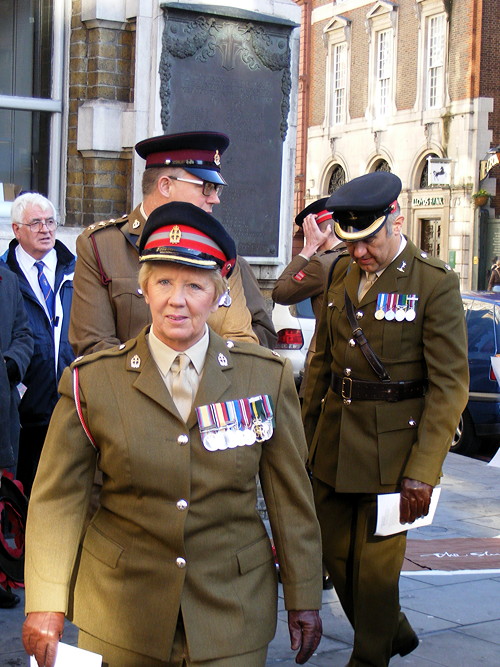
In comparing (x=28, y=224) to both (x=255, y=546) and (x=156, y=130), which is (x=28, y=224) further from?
(x=255, y=546)

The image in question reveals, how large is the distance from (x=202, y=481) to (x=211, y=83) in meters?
4.83

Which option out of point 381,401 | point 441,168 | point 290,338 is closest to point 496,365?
point 290,338

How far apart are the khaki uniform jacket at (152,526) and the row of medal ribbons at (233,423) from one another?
0.02m

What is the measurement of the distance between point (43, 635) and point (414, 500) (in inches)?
84.2

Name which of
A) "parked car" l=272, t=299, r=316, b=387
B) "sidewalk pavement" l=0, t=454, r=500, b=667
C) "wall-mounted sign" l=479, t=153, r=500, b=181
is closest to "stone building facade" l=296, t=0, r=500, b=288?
"wall-mounted sign" l=479, t=153, r=500, b=181

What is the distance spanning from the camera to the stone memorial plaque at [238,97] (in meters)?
7.47

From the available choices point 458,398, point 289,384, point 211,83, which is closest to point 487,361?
point 211,83

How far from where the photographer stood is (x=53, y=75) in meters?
7.75

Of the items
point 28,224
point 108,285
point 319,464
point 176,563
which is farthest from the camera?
point 28,224

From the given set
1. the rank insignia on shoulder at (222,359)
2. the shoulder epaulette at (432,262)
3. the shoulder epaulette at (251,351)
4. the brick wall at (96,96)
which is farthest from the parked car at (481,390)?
the rank insignia on shoulder at (222,359)

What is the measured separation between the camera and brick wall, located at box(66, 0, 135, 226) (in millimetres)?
7543

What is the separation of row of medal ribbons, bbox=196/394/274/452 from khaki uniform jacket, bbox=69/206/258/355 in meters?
1.32

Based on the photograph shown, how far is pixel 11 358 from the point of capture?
611 cm

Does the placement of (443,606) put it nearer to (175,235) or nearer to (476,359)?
(175,235)
